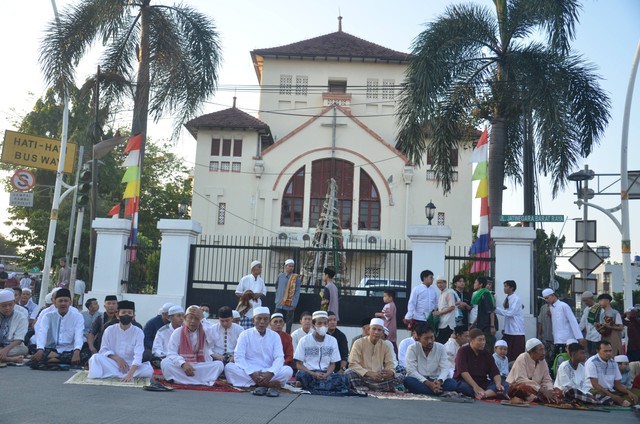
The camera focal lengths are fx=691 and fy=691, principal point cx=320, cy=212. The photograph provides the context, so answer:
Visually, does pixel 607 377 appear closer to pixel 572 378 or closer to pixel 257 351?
pixel 572 378

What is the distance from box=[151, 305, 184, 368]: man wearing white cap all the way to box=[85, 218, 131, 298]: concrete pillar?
5055mm

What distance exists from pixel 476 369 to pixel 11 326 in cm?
802

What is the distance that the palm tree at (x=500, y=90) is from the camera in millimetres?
17516

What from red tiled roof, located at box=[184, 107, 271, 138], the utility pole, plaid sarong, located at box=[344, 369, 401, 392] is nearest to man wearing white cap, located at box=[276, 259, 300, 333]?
plaid sarong, located at box=[344, 369, 401, 392]

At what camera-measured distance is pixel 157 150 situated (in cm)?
4619

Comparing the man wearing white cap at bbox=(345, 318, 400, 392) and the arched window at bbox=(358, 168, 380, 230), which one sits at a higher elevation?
the arched window at bbox=(358, 168, 380, 230)

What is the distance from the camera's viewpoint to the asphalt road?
7.02 m

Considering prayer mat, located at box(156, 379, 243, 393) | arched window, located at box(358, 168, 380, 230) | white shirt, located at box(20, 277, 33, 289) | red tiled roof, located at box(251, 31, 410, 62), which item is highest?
red tiled roof, located at box(251, 31, 410, 62)

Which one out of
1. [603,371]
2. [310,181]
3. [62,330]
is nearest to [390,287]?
[603,371]

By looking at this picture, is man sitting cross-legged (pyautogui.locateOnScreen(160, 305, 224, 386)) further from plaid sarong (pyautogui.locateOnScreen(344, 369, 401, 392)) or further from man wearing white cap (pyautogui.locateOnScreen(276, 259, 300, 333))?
man wearing white cap (pyautogui.locateOnScreen(276, 259, 300, 333))

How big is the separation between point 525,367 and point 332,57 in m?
30.0

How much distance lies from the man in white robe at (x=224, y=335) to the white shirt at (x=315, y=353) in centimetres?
138

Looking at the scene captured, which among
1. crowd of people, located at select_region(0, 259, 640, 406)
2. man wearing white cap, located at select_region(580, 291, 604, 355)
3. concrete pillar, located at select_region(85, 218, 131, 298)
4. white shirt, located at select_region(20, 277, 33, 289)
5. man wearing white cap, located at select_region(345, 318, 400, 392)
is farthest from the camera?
white shirt, located at select_region(20, 277, 33, 289)

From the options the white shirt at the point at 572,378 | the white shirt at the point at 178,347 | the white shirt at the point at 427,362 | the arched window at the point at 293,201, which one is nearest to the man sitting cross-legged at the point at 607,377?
the white shirt at the point at 572,378
